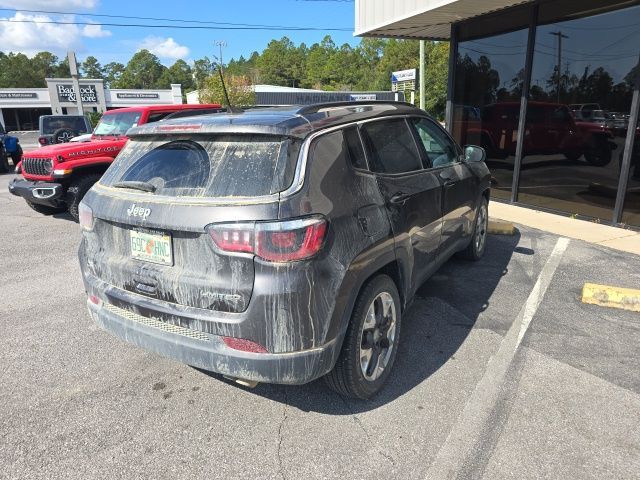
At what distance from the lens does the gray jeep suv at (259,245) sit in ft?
7.40

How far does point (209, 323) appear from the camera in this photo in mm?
2359

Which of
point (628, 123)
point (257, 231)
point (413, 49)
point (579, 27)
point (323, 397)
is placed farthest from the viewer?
point (413, 49)

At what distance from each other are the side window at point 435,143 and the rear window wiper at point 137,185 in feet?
7.14

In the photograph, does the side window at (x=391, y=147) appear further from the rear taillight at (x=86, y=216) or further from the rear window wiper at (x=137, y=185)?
the rear taillight at (x=86, y=216)

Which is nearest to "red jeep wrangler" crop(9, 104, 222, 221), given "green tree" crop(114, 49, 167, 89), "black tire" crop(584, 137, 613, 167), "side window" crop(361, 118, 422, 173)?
"side window" crop(361, 118, 422, 173)

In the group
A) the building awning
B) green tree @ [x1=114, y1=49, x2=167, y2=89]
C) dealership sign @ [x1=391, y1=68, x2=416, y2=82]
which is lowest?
dealership sign @ [x1=391, y1=68, x2=416, y2=82]

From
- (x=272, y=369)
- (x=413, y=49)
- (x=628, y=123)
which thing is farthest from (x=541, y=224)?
(x=413, y=49)

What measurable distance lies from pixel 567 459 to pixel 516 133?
7.35 meters

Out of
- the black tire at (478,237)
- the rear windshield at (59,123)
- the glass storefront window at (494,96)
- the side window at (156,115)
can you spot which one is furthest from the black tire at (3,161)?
the black tire at (478,237)

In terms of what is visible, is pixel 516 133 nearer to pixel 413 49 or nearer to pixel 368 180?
pixel 368 180

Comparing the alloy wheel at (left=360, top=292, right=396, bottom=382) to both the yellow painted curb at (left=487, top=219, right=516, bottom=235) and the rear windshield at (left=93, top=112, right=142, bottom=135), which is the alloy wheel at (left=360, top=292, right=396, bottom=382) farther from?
the rear windshield at (left=93, top=112, right=142, bottom=135)

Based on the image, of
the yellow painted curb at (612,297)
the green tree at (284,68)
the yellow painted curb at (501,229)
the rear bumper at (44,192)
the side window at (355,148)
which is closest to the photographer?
the side window at (355,148)

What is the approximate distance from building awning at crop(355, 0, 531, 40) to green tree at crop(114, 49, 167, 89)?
132616 mm

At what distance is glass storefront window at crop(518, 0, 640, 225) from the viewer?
6871mm
